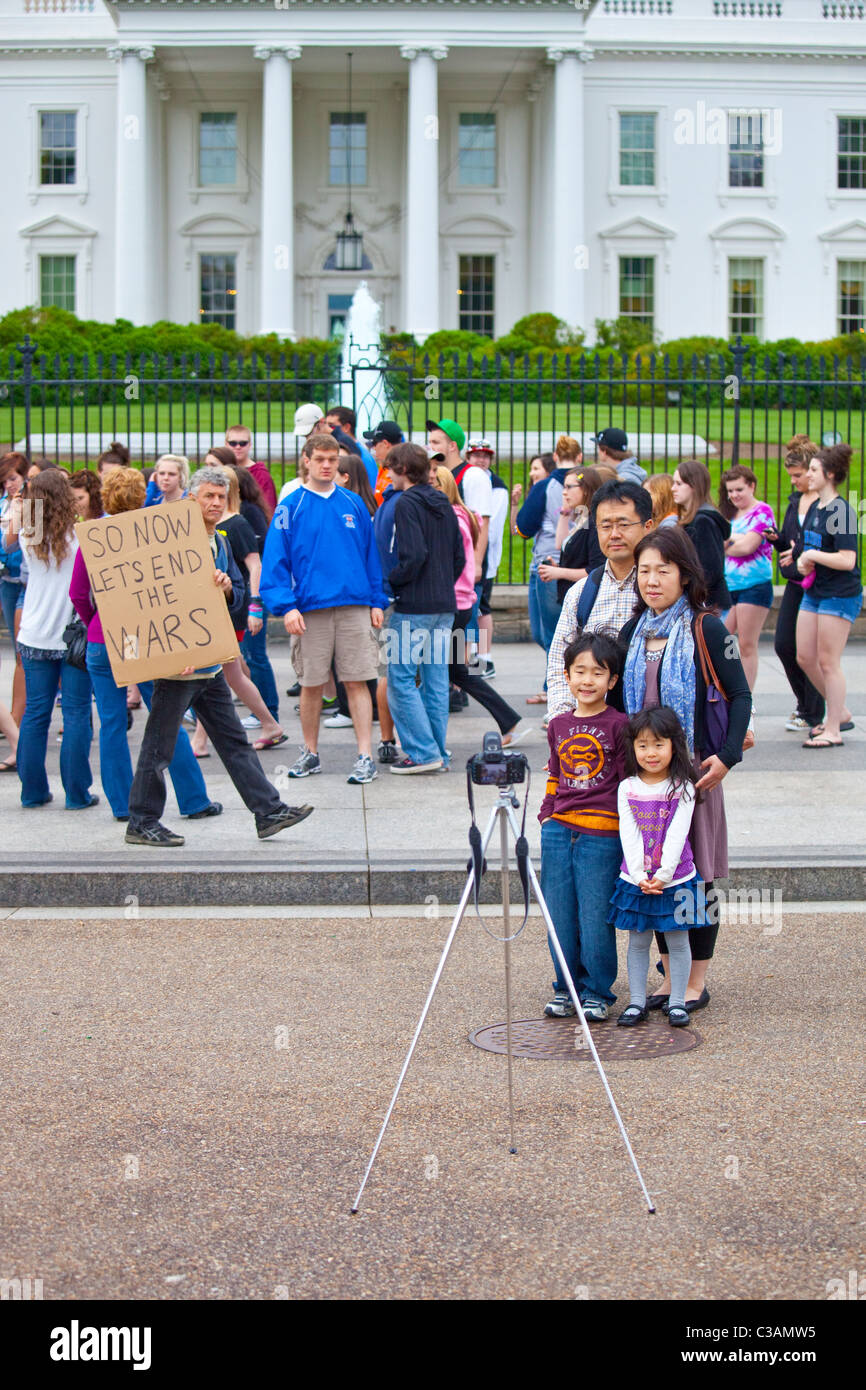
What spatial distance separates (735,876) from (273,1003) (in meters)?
2.31

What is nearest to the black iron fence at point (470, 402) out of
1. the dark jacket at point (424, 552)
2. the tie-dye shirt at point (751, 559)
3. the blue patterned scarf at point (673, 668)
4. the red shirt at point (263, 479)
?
the red shirt at point (263, 479)

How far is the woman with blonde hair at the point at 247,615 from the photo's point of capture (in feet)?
30.8

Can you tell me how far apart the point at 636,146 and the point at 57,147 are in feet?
52.8

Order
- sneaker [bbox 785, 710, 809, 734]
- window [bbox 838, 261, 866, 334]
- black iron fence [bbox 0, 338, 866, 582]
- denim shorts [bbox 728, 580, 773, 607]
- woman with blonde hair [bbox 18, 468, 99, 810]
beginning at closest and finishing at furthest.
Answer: woman with blonde hair [bbox 18, 468, 99, 810] < denim shorts [bbox 728, 580, 773, 607] < sneaker [bbox 785, 710, 809, 734] < black iron fence [bbox 0, 338, 866, 582] < window [bbox 838, 261, 866, 334]

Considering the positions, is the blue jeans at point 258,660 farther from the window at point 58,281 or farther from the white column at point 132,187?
the window at point 58,281

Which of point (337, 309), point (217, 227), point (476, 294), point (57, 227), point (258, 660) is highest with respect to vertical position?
point (217, 227)

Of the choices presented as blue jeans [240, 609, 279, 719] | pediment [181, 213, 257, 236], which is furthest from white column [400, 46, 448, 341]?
blue jeans [240, 609, 279, 719]

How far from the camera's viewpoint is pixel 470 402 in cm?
1498

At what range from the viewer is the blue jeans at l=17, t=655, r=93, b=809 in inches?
330

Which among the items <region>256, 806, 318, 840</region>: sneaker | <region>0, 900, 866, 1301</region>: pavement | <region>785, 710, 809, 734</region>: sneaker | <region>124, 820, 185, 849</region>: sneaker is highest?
<region>785, 710, 809, 734</region>: sneaker

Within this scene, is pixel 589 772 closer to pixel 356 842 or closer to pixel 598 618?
pixel 598 618

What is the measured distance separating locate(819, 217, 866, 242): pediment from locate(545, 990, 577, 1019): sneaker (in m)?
46.1

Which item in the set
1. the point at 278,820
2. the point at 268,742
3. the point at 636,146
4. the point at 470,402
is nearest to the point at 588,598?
the point at 278,820

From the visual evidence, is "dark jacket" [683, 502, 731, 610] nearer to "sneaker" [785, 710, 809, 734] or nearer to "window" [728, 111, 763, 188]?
"sneaker" [785, 710, 809, 734]
